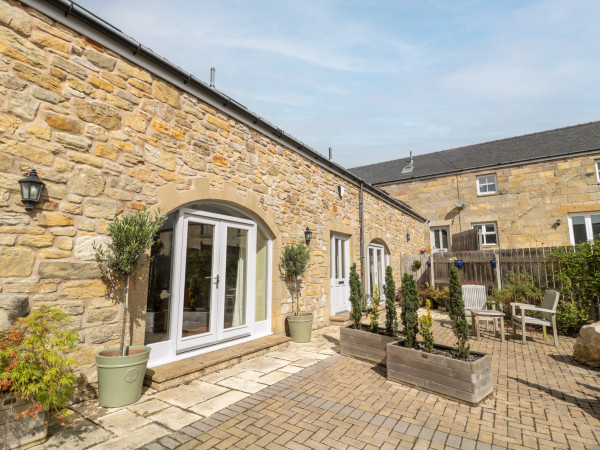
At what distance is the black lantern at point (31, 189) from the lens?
2.89 metres

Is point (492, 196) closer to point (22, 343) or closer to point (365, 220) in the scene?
point (365, 220)

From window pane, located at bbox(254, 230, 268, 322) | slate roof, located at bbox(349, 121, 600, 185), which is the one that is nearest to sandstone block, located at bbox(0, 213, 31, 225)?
window pane, located at bbox(254, 230, 268, 322)

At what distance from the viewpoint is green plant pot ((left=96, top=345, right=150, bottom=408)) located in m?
3.07

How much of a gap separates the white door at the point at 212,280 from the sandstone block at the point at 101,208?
1.05 m

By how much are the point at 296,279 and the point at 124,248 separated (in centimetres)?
377

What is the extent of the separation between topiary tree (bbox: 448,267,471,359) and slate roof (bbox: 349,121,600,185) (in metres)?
Answer: 13.5

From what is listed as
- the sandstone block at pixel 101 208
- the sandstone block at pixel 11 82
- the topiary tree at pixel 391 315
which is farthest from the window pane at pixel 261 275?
the sandstone block at pixel 11 82

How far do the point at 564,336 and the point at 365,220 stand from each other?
5.47 metres

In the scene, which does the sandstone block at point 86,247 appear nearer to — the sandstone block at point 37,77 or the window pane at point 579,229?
the sandstone block at point 37,77

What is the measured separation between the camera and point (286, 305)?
6250 mm

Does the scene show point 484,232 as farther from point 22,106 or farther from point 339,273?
point 22,106

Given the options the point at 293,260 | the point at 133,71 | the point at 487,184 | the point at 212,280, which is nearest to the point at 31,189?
the point at 133,71

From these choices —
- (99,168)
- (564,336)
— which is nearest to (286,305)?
(99,168)

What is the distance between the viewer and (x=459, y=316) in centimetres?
376
